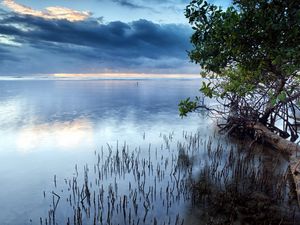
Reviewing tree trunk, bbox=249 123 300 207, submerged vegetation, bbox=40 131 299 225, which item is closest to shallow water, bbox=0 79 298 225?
submerged vegetation, bbox=40 131 299 225

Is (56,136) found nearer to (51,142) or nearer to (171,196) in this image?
(51,142)

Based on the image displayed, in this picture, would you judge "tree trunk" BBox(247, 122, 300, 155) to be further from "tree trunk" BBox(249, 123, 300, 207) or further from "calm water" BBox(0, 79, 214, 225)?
"calm water" BBox(0, 79, 214, 225)

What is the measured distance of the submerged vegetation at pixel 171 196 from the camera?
651cm

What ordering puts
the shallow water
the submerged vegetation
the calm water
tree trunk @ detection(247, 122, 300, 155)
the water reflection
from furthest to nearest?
the water reflection < tree trunk @ detection(247, 122, 300, 155) < the calm water < the shallow water < the submerged vegetation

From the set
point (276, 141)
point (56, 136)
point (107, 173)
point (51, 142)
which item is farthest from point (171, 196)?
point (56, 136)

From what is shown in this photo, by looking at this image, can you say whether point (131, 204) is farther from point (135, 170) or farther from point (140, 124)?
point (140, 124)

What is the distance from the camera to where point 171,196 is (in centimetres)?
764

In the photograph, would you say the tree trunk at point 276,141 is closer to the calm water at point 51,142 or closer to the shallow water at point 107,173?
the shallow water at point 107,173

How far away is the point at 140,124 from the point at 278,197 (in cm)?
1399

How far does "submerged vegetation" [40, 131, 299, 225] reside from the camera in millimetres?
6508

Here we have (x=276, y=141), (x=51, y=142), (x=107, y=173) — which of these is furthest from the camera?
(x=51, y=142)

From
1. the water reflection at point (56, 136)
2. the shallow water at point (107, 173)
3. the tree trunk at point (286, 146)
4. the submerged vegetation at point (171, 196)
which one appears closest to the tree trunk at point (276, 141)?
the tree trunk at point (286, 146)

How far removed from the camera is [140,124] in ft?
67.4

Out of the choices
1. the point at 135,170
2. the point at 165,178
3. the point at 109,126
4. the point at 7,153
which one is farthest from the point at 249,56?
the point at 109,126
